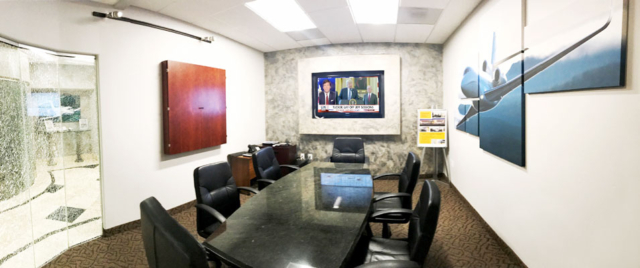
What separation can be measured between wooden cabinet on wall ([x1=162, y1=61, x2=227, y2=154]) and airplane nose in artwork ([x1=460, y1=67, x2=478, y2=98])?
3.89 metres

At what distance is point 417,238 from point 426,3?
313cm

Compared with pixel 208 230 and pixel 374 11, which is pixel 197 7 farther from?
pixel 208 230

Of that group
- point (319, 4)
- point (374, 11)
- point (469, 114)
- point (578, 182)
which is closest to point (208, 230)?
point (578, 182)

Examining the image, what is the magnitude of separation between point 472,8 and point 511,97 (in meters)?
1.74

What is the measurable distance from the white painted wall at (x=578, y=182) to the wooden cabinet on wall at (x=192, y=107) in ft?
13.2

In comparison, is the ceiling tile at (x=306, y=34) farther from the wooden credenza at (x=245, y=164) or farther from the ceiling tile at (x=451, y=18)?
the wooden credenza at (x=245, y=164)

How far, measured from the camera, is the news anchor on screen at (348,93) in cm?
547

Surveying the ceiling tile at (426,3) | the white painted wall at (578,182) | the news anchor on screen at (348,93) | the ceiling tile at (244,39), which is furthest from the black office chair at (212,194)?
the news anchor on screen at (348,93)

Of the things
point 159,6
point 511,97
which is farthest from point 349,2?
point 159,6

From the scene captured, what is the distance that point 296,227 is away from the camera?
1541mm

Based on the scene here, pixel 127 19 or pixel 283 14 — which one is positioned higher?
pixel 283 14

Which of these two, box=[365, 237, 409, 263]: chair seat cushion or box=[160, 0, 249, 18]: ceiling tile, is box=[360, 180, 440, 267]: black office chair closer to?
box=[365, 237, 409, 263]: chair seat cushion

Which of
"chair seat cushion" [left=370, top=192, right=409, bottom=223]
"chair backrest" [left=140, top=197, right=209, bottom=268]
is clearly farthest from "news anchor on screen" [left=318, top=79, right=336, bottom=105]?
"chair backrest" [left=140, top=197, right=209, bottom=268]

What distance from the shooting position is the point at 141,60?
11.0 ft
